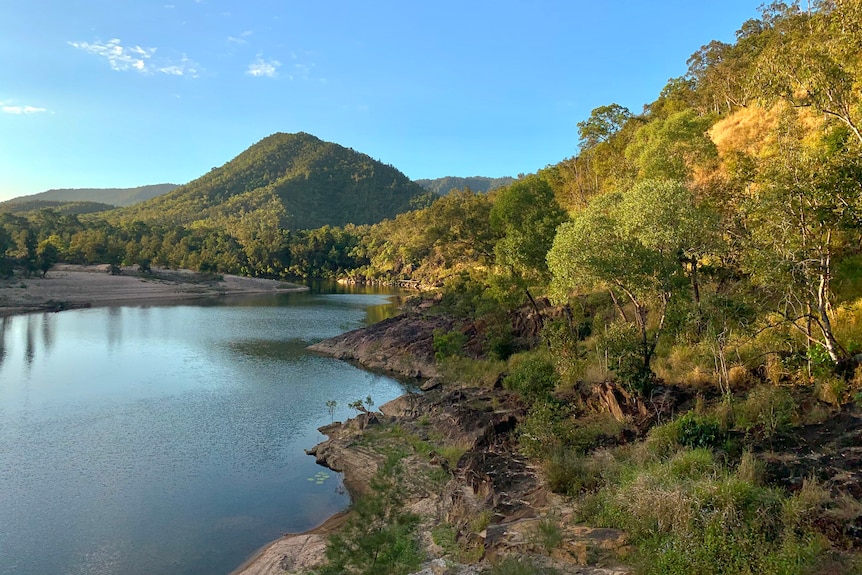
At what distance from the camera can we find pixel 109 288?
100375 millimetres

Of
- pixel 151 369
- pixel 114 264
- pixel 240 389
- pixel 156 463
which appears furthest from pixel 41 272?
pixel 156 463

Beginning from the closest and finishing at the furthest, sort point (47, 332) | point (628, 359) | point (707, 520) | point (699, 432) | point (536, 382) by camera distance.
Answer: point (707, 520)
point (699, 432)
point (628, 359)
point (536, 382)
point (47, 332)

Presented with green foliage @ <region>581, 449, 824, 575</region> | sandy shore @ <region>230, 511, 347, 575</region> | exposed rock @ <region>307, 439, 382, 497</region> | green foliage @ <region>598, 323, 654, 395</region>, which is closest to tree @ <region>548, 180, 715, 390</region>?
green foliage @ <region>598, 323, 654, 395</region>

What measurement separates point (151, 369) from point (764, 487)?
4287cm

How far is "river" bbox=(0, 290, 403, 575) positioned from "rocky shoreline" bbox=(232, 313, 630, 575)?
5.26ft

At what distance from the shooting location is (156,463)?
934 inches

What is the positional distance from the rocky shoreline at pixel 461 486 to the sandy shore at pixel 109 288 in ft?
254

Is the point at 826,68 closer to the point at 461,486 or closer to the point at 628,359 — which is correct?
the point at 628,359

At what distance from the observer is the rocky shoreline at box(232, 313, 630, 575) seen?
1166cm

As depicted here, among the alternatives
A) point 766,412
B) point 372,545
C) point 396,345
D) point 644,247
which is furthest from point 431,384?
point 372,545

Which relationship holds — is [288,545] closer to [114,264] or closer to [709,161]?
[709,161]

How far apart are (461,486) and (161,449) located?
15906 millimetres

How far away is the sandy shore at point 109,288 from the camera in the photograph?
3344 inches

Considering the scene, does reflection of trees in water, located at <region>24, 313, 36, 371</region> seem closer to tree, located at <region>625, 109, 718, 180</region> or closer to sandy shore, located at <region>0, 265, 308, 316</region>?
sandy shore, located at <region>0, 265, 308, 316</region>
